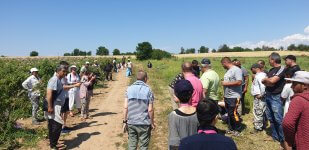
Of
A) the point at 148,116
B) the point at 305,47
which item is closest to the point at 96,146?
the point at 148,116

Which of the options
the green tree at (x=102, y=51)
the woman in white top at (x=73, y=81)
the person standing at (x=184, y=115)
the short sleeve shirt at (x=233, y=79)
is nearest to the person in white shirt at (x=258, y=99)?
the short sleeve shirt at (x=233, y=79)

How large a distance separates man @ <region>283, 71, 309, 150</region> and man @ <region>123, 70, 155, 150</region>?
2.42 m

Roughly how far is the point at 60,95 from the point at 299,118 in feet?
17.4

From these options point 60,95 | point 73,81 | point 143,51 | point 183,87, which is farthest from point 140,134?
point 143,51

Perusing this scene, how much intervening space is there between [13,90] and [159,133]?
14.4 feet

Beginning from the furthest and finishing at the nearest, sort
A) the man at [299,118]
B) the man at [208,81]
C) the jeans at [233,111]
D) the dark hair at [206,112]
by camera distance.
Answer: the jeans at [233,111] → the man at [208,81] → the man at [299,118] → the dark hair at [206,112]

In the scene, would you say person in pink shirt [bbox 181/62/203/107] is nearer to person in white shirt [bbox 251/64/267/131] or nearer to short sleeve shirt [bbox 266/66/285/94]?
short sleeve shirt [bbox 266/66/285/94]

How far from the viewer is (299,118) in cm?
397

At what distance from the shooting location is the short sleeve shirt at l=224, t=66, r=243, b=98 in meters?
7.88

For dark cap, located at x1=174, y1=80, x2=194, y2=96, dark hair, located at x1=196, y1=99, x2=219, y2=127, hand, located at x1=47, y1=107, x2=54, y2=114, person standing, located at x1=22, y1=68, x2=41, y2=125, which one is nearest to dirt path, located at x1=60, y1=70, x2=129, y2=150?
hand, located at x1=47, y1=107, x2=54, y2=114

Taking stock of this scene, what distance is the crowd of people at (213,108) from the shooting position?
117 inches

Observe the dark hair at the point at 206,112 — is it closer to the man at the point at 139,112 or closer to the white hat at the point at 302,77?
the white hat at the point at 302,77

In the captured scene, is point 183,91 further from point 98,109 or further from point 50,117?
point 98,109

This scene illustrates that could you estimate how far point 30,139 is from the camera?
855cm
